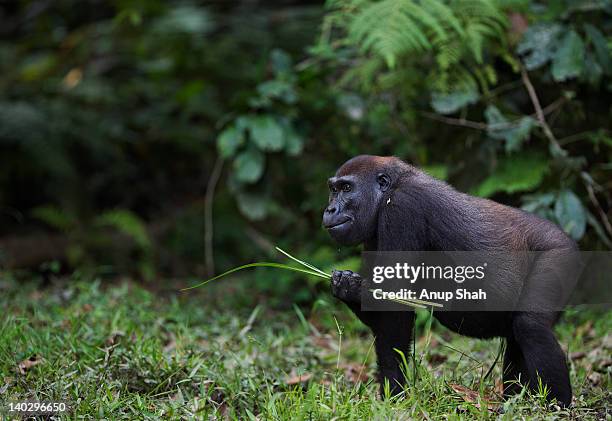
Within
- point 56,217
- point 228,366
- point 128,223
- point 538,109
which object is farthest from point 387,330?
point 56,217

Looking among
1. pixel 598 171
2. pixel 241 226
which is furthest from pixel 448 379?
pixel 241 226

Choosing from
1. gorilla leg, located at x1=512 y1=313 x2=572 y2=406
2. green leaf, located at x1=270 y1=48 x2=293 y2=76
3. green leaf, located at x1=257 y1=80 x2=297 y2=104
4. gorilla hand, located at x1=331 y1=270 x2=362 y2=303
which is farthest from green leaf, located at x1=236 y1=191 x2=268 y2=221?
gorilla leg, located at x1=512 y1=313 x2=572 y2=406

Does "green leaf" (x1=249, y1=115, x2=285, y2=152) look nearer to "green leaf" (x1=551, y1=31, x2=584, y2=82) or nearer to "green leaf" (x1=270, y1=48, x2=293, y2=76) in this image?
"green leaf" (x1=270, y1=48, x2=293, y2=76)

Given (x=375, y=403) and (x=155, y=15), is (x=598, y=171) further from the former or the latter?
(x=155, y=15)

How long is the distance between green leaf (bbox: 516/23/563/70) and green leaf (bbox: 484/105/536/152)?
51 centimetres

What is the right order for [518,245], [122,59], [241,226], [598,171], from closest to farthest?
[518,245]
[598,171]
[241,226]
[122,59]

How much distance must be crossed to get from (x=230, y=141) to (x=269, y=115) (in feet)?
1.79

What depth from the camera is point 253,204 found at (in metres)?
7.70

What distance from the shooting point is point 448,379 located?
4418mm

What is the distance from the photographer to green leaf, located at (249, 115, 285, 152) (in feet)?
24.2

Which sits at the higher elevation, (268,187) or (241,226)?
(268,187)

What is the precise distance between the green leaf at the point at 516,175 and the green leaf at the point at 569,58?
2.63 ft

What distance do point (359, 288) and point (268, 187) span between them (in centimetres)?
367

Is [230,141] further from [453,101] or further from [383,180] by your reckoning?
[383,180]
